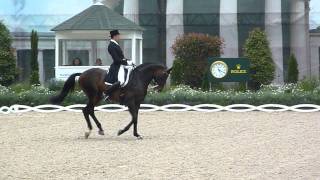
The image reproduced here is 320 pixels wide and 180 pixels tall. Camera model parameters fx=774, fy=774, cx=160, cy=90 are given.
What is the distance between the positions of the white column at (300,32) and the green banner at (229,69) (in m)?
12.3

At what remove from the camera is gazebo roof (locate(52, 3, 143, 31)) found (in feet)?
108

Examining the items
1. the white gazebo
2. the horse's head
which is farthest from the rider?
the white gazebo

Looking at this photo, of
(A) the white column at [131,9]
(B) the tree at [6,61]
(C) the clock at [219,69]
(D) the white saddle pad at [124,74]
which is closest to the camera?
(D) the white saddle pad at [124,74]

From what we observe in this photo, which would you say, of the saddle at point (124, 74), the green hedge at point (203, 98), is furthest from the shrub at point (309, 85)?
the saddle at point (124, 74)

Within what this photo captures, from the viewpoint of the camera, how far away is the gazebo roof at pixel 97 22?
33.0 metres

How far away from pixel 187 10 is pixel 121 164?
32466 millimetres

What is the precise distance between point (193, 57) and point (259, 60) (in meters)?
2.97

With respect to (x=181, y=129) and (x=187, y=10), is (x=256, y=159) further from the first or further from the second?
(x=187, y=10)

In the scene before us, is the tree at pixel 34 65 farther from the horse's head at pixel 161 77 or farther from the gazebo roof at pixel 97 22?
the horse's head at pixel 161 77

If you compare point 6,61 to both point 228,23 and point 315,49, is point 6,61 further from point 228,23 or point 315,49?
point 315,49

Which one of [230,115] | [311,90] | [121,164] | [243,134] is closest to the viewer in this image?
[121,164]

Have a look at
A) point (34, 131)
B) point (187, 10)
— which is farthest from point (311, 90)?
point (187, 10)

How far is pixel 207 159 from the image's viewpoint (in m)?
13.2

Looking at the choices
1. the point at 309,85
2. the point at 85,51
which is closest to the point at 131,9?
the point at 85,51
